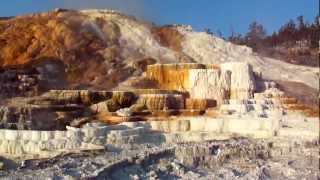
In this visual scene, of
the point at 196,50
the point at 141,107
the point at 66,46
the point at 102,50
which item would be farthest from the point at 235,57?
the point at 141,107

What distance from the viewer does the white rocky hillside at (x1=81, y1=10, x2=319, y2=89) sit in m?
23.8

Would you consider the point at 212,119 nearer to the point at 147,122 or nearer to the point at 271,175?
the point at 147,122

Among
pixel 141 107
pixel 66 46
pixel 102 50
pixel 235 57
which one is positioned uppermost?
pixel 66 46

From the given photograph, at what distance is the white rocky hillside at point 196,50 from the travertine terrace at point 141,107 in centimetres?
6

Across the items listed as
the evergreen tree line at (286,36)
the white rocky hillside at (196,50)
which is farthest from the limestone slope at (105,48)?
the evergreen tree line at (286,36)

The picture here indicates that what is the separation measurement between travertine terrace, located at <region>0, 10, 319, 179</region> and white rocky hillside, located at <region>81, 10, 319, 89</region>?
0.06 meters

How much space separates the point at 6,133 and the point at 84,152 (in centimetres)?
214

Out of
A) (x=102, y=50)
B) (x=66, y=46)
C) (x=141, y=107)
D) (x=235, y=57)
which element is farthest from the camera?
(x=235, y=57)

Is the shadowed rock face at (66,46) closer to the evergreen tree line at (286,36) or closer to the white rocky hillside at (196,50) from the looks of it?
the white rocky hillside at (196,50)

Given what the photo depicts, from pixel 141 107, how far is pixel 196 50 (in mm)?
9110

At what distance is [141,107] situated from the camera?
1630 cm

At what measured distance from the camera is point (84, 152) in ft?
Result: 35.7

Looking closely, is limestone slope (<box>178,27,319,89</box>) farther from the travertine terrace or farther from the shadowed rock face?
the shadowed rock face

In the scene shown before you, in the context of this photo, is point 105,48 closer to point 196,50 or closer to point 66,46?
point 66,46
